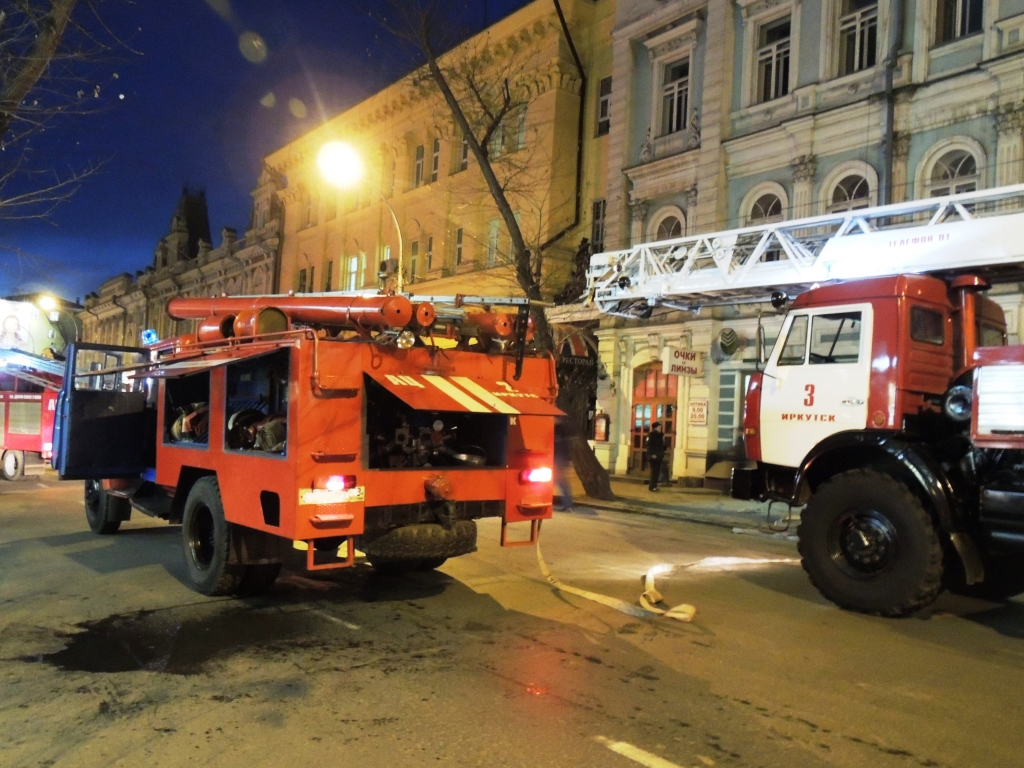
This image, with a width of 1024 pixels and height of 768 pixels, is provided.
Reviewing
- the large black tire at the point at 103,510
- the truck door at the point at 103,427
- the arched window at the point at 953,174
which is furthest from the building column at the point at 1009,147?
the large black tire at the point at 103,510

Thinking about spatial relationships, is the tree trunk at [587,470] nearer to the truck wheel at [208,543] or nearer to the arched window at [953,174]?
the arched window at [953,174]

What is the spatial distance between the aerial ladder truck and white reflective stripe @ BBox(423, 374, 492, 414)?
10.4 feet

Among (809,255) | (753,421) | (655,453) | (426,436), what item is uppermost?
(809,255)

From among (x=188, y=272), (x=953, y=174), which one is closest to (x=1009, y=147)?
(x=953, y=174)

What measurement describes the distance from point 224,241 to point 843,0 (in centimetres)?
3504

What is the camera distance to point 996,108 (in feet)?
50.1

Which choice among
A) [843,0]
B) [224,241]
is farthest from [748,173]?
[224,241]

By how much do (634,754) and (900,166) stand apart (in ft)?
52.4

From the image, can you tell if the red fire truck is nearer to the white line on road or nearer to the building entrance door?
the white line on road

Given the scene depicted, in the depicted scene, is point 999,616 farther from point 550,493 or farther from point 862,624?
point 550,493

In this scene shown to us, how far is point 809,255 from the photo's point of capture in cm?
1040

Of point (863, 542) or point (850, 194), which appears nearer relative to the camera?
point (863, 542)

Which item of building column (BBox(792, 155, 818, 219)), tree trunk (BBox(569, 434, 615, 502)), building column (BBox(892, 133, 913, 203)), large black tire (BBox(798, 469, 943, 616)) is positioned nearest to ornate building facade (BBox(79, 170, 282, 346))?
tree trunk (BBox(569, 434, 615, 502))

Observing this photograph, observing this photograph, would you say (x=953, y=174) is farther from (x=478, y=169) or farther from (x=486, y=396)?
(x=478, y=169)
